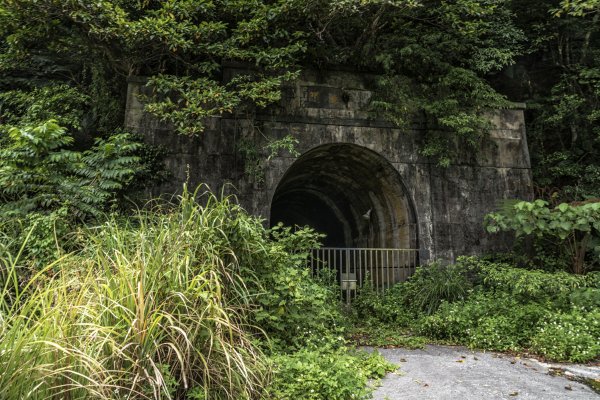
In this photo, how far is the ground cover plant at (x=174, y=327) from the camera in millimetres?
3004

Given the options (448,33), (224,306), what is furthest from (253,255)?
(448,33)

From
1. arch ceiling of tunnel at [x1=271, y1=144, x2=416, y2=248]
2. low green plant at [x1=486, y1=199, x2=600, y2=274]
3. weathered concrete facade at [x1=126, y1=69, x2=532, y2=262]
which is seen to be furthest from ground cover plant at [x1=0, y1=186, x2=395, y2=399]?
arch ceiling of tunnel at [x1=271, y1=144, x2=416, y2=248]

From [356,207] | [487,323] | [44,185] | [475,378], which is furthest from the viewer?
[356,207]

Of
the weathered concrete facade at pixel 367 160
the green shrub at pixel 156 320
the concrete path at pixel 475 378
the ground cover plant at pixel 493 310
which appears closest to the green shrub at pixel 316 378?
the green shrub at pixel 156 320

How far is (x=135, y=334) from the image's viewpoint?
3223 millimetres

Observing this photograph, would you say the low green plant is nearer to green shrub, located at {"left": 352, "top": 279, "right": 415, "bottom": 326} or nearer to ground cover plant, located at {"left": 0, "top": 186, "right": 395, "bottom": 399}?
green shrub, located at {"left": 352, "top": 279, "right": 415, "bottom": 326}

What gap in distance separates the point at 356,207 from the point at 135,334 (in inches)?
361

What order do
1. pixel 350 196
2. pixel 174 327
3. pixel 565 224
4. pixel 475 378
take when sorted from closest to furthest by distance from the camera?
pixel 174 327, pixel 475 378, pixel 565 224, pixel 350 196

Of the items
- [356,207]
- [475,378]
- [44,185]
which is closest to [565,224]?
[475,378]

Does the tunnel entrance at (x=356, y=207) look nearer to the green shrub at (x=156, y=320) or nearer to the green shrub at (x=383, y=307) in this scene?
the green shrub at (x=383, y=307)

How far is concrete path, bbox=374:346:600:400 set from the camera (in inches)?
167

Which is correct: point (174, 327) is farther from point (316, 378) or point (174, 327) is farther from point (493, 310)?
point (493, 310)

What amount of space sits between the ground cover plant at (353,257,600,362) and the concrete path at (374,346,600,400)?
44 centimetres

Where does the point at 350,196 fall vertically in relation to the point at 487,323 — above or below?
above
